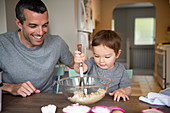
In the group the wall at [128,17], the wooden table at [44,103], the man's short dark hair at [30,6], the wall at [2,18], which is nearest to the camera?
the wooden table at [44,103]

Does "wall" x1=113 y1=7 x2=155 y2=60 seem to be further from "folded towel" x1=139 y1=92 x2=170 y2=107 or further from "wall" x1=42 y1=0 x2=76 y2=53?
"folded towel" x1=139 y1=92 x2=170 y2=107

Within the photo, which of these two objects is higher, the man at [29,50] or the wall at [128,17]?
the wall at [128,17]

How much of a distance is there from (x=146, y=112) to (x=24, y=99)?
0.62 meters

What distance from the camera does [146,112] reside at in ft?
2.14

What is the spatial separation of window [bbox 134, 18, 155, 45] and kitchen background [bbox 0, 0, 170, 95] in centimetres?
22

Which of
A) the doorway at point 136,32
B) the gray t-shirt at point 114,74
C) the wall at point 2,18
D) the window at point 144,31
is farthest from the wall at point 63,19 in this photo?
the window at point 144,31

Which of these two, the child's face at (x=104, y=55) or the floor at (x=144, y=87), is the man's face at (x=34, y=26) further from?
the floor at (x=144, y=87)

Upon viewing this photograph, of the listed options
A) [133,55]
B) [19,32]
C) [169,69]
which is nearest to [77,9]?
[19,32]

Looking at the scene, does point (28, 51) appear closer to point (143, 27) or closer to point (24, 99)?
point (24, 99)

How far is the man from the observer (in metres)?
1.13

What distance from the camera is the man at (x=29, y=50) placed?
113 centimetres

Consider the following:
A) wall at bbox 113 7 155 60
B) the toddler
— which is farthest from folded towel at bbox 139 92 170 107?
wall at bbox 113 7 155 60

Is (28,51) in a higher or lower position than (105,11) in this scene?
lower

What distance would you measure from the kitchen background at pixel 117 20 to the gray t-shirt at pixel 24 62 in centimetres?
85
